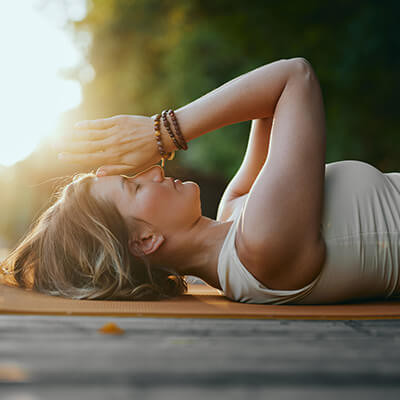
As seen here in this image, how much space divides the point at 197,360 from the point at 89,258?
1.29 m

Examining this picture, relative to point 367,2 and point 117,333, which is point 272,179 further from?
point 367,2

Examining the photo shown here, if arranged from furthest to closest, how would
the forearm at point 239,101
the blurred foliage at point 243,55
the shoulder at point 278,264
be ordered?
the blurred foliage at point 243,55
the forearm at point 239,101
the shoulder at point 278,264

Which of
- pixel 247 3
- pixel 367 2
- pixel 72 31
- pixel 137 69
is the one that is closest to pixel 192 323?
pixel 367 2

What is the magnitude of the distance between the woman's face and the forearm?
202 mm

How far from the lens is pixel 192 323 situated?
4.61ft

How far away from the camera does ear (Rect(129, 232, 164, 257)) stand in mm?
2143

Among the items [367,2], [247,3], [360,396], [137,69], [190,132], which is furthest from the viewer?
[137,69]

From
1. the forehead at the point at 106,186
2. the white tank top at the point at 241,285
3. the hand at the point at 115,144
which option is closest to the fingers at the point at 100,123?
the hand at the point at 115,144

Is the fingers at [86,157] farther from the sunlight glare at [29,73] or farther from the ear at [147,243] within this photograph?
the sunlight glare at [29,73]

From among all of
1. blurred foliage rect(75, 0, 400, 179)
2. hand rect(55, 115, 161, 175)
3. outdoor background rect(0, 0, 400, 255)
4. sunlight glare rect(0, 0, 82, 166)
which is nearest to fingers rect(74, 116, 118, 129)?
hand rect(55, 115, 161, 175)

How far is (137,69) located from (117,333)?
9.25 metres

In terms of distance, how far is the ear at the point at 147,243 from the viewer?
7.03 ft

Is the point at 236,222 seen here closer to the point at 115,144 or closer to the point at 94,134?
the point at 115,144

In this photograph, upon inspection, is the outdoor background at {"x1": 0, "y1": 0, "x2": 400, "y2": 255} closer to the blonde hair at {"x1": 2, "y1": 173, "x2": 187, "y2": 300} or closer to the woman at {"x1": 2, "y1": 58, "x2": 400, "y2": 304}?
the blonde hair at {"x1": 2, "y1": 173, "x2": 187, "y2": 300}
